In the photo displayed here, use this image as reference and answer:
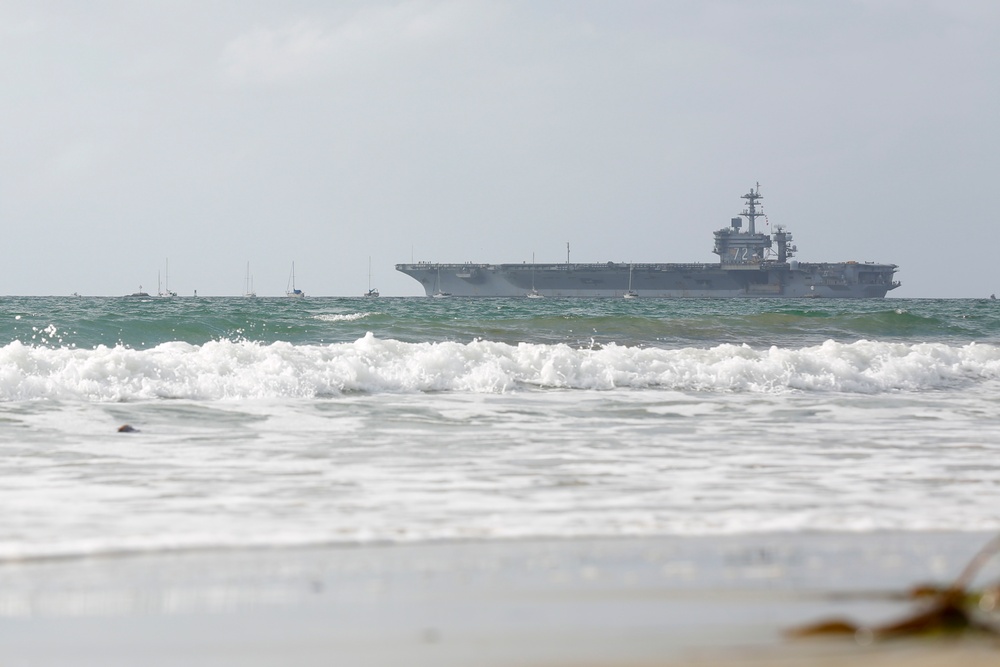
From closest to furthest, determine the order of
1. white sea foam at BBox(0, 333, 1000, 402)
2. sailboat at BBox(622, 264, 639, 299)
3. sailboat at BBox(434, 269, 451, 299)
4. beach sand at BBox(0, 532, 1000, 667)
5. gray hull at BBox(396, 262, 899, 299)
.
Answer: beach sand at BBox(0, 532, 1000, 667), white sea foam at BBox(0, 333, 1000, 402), sailboat at BBox(622, 264, 639, 299), gray hull at BBox(396, 262, 899, 299), sailboat at BBox(434, 269, 451, 299)

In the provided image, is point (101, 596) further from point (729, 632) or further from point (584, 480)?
point (584, 480)

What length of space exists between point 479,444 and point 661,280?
73.8 metres

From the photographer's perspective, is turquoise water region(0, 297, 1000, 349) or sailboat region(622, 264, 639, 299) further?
sailboat region(622, 264, 639, 299)

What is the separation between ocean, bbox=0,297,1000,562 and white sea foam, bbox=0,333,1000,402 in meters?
0.03

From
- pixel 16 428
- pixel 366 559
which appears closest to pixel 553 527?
pixel 366 559

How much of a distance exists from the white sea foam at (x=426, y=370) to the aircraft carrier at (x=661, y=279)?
211 feet

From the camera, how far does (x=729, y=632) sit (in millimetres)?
2348

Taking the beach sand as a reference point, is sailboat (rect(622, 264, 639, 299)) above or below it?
above

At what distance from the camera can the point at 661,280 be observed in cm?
7888

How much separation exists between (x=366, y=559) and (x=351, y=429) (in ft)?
12.7

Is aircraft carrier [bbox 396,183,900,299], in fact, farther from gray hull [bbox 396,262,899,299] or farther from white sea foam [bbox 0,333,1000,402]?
white sea foam [bbox 0,333,1000,402]

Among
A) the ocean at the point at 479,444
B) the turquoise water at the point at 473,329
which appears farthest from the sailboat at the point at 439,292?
the ocean at the point at 479,444

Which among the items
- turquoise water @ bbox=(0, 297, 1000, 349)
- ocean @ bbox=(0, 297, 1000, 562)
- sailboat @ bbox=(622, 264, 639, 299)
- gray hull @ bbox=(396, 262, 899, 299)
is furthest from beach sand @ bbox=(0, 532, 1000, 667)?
gray hull @ bbox=(396, 262, 899, 299)

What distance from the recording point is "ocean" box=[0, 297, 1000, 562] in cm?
378
